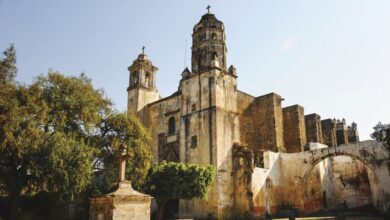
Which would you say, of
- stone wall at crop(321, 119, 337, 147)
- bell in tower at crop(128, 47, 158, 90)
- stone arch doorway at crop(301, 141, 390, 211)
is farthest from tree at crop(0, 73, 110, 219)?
stone wall at crop(321, 119, 337, 147)

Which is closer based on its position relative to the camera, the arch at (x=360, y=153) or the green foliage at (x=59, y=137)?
the green foliage at (x=59, y=137)

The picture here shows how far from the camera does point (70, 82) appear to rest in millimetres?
17438

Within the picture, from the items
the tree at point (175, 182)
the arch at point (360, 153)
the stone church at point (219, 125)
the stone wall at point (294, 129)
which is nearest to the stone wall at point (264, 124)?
the stone church at point (219, 125)

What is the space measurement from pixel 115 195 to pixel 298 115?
787 inches

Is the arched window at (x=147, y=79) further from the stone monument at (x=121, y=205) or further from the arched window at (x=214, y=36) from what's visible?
the stone monument at (x=121, y=205)

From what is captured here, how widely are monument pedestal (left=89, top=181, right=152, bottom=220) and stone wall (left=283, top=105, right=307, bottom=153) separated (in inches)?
Result: 710

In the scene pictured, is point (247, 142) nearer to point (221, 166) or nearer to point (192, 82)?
point (221, 166)

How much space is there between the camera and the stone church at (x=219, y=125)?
22375 millimetres

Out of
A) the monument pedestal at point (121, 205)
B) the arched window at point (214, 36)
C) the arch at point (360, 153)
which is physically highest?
the arched window at point (214, 36)

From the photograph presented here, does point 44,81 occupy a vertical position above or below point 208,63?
below

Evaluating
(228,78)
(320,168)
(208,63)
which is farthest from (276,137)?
(208,63)

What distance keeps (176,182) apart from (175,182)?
0.18ft

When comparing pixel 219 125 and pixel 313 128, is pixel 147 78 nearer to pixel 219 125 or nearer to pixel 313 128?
pixel 219 125

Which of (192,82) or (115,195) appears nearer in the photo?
(115,195)
